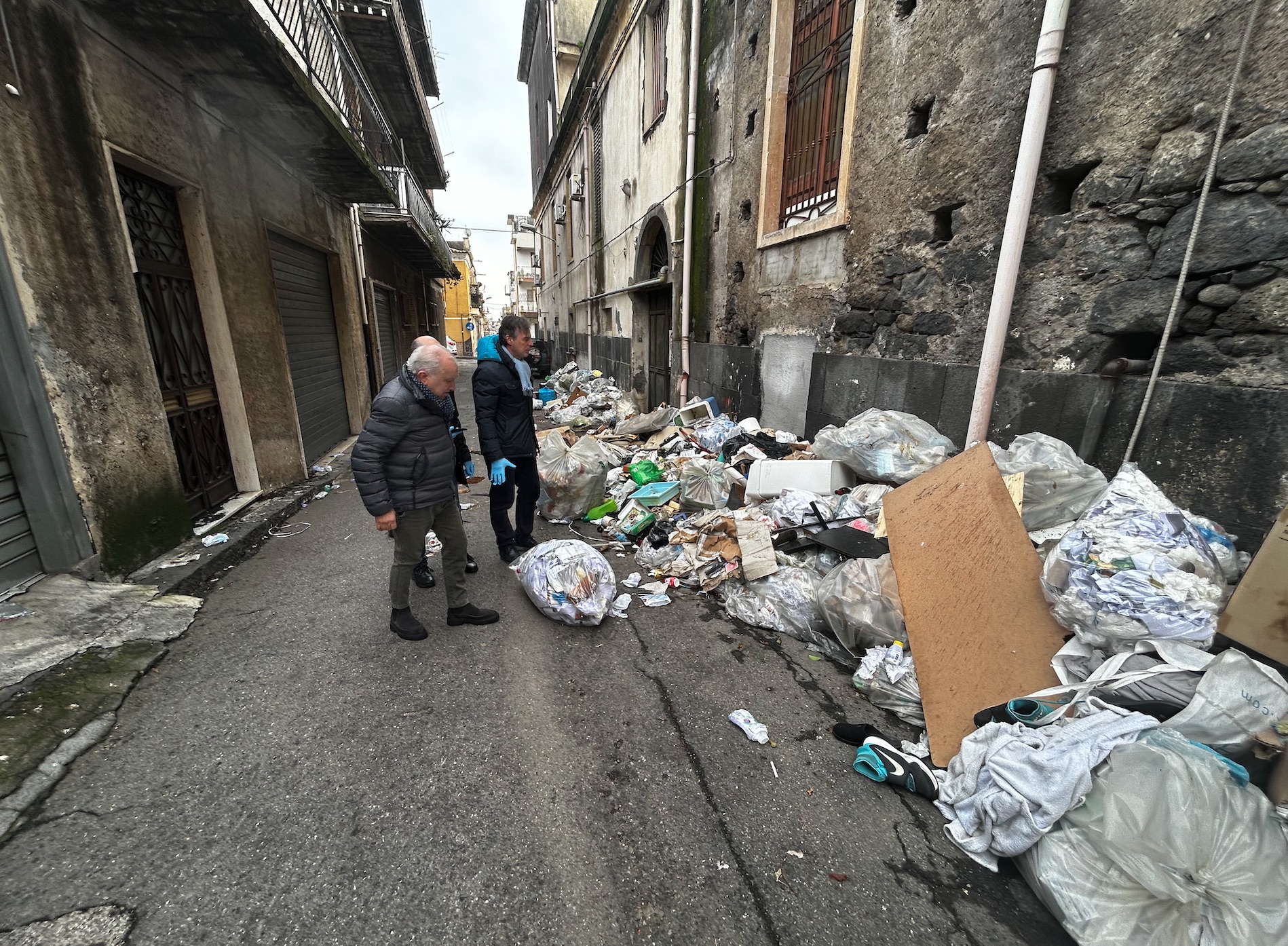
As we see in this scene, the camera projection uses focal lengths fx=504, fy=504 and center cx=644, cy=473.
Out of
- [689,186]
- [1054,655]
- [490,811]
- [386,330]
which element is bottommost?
[490,811]

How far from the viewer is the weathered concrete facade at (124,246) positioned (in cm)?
276

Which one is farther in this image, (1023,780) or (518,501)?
(518,501)

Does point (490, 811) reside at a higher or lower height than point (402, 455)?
lower

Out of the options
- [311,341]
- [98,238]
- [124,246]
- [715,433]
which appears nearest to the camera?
[98,238]

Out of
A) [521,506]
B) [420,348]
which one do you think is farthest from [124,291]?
[521,506]

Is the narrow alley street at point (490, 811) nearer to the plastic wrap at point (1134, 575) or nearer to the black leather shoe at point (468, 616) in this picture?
the black leather shoe at point (468, 616)

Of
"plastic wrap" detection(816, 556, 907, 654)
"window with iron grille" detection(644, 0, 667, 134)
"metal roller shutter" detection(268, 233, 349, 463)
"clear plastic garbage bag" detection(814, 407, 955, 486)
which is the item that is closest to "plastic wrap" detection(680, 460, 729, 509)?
"clear plastic garbage bag" detection(814, 407, 955, 486)

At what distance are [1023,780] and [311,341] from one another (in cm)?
787

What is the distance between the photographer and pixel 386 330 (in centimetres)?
1114

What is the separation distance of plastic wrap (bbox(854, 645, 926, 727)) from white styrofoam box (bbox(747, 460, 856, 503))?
5.30 feet

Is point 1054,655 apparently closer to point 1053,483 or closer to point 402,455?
point 1053,483

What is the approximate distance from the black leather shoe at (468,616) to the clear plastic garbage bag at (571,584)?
0.94ft

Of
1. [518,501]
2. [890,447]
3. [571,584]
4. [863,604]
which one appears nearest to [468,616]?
[571,584]

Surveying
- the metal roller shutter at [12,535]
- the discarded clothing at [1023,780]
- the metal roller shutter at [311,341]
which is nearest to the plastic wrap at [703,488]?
the discarded clothing at [1023,780]
